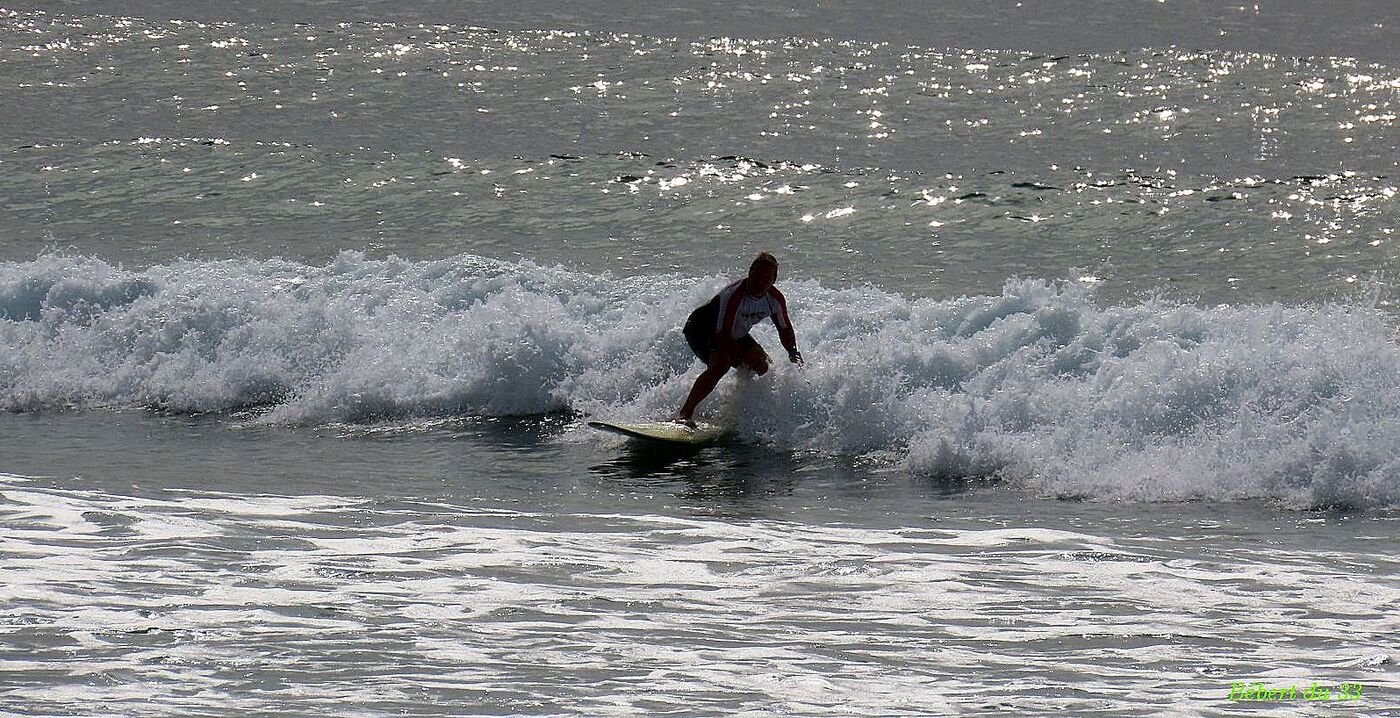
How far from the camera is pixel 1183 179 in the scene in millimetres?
20938

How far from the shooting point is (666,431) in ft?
41.0

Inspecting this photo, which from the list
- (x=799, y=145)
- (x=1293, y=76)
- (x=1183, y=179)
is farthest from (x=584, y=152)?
(x=1293, y=76)

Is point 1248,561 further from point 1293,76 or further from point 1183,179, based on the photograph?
point 1293,76

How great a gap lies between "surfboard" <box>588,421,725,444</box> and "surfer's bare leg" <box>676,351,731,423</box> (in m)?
0.15

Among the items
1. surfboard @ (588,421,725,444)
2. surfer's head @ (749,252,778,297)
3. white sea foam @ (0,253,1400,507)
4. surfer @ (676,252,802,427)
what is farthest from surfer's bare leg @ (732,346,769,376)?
surfboard @ (588,421,725,444)

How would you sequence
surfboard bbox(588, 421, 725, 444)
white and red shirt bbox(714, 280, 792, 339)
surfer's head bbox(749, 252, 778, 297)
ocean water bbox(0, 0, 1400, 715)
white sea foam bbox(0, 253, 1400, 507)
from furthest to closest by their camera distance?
white and red shirt bbox(714, 280, 792, 339) → surfer's head bbox(749, 252, 778, 297) → surfboard bbox(588, 421, 725, 444) → white sea foam bbox(0, 253, 1400, 507) → ocean water bbox(0, 0, 1400, 715)

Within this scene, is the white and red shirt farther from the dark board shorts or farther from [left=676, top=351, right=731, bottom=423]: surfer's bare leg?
[left=676, top=351, right=731, bottom=423]: surfer's bare leg

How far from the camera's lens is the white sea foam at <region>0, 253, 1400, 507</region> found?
1138cm

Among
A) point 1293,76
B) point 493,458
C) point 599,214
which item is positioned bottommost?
point 493,458

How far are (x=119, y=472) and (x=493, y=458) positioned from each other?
2.58 meters

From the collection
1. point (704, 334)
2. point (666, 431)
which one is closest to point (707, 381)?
point (704, 334)

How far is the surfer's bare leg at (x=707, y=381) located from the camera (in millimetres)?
12797

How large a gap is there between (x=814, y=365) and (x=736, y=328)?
769 millimetres

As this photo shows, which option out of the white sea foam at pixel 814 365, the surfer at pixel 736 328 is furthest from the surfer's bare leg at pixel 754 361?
the white sea foam at pixel 814 365
